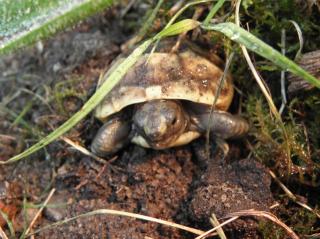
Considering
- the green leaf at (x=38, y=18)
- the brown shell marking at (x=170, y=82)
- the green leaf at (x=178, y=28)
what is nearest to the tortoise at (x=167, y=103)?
the brown shell marking at (x=170, y=82)

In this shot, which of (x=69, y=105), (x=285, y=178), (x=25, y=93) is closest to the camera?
(x=285, y=178)

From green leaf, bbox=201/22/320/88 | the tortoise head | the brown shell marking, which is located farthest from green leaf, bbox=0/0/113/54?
green leaf, bbox=201/22/320/88

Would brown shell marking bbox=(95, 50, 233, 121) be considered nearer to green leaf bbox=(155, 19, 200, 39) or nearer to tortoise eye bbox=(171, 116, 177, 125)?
tortoise eye bbox=(171, 116, 177, 125)

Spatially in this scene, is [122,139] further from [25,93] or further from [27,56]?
[27,56]

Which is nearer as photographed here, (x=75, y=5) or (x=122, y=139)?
(x=75, y=5)

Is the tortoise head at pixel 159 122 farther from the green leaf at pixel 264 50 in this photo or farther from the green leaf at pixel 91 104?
the green leaf at pixel 264 50

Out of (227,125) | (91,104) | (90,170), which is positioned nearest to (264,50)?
(227,125)

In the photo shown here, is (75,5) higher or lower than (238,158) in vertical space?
higher

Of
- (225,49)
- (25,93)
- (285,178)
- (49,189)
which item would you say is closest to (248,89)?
(225,49)
